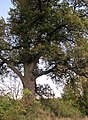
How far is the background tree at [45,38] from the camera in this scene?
65.7 feet

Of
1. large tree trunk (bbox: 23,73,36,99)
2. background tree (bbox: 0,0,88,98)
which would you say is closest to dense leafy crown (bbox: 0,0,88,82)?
background tree (bbox: 0,0,88,98)

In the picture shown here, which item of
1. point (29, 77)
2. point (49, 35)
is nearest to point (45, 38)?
point (49, 35)

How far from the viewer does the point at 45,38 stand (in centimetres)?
2117

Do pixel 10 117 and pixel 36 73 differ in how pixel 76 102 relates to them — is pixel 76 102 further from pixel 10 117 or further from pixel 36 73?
pixel 10 117

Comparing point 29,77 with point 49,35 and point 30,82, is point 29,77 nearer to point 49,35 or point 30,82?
point 30,82

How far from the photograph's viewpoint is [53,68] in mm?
22312

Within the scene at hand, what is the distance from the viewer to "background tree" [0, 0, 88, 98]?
2002 centimetres

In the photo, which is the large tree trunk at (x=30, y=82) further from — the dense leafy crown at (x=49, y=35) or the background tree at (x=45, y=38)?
the dense leafy crown at (x=49, y=35)

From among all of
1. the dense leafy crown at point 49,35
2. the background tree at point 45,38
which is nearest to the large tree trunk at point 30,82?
the background tree at point 45,38

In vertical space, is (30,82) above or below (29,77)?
below

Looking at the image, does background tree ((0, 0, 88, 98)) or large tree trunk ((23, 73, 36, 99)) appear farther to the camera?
large tree trunk ((23, 73, 36, 99))

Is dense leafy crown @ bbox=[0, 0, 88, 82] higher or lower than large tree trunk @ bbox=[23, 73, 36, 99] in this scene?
higher

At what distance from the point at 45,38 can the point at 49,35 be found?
17.6 inches

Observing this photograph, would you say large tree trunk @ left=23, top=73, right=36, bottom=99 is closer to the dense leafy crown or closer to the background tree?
the background tree
